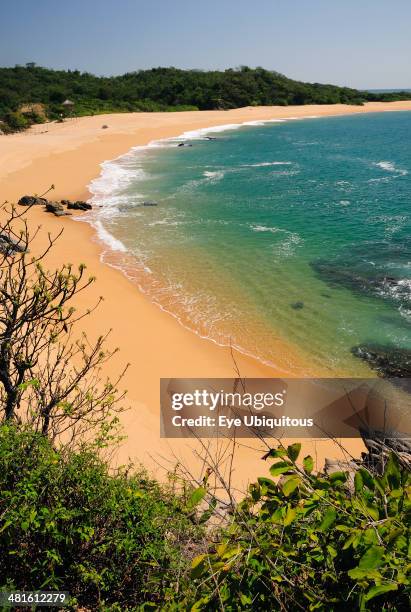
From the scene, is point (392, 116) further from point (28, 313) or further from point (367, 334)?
point (28, 313)

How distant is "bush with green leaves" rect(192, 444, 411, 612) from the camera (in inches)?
114

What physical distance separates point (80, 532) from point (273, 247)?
61.3ft

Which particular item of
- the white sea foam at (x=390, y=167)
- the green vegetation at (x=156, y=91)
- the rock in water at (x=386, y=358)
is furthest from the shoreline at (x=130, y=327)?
the green vegetation at (x=156, y=91)

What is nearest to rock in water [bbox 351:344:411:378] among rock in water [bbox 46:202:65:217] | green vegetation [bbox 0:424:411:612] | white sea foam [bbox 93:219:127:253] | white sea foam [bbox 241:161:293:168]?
green vegetation [bbox 0:424:411:612]

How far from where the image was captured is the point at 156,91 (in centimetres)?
9775

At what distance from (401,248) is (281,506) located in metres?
21.1

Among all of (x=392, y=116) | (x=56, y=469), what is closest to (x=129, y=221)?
(x=56, y=469)

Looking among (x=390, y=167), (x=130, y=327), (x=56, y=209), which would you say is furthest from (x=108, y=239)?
(x=390, y=167)

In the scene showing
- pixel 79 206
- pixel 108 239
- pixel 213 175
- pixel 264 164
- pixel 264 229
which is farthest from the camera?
pixel 264 164

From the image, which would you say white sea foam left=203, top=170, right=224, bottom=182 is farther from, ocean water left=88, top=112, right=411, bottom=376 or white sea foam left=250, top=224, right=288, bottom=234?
white sea foam left=250, top=224, right=288, bottom=234

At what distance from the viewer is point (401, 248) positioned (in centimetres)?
2194

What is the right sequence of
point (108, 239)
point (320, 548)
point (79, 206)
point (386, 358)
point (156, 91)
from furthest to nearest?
point (156, 91) < point (79, 206) < point (108, 239) < point (386, 358) < point (320, 548)

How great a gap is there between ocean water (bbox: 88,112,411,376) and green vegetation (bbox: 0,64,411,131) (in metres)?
41.9

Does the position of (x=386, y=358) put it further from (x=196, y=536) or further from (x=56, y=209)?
(x=56, y=209)
